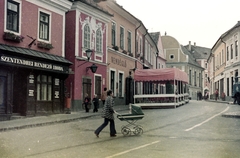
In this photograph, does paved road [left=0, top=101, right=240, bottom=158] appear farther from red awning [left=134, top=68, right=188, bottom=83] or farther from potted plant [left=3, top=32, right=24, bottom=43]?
red awning [left=134, top=68, right=188, bottom=83]

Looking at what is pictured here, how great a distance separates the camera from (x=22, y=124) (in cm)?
1544

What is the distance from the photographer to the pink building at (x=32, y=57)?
17234 mm

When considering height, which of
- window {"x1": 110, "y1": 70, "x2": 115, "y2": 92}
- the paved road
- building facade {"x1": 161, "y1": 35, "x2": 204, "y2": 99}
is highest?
building facade {"x1": 161, "y1": 35, "x2": 204, "y2": 99}

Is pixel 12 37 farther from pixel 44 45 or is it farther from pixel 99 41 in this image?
pixel 99 41

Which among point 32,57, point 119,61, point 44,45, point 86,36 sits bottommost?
point 32,57

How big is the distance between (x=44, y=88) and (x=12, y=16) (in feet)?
14.6

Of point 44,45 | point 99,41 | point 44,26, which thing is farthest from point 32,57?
point 99,41

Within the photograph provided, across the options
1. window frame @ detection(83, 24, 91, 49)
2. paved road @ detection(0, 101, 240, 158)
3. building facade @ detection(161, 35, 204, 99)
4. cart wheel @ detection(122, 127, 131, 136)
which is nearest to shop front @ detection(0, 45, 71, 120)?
window frame @ detection(83, 24, 91, 49)

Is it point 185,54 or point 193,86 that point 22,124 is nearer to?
point 185,54

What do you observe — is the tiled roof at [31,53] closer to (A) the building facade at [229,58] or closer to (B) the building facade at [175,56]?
(A) the building facade at [229,58]

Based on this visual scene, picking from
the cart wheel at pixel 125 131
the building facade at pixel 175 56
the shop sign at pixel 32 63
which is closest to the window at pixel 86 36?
the shop sign at pixel 32 63

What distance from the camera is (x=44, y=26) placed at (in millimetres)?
20641

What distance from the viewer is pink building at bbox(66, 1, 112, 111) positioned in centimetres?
2373

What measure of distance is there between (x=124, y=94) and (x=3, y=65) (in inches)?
667
